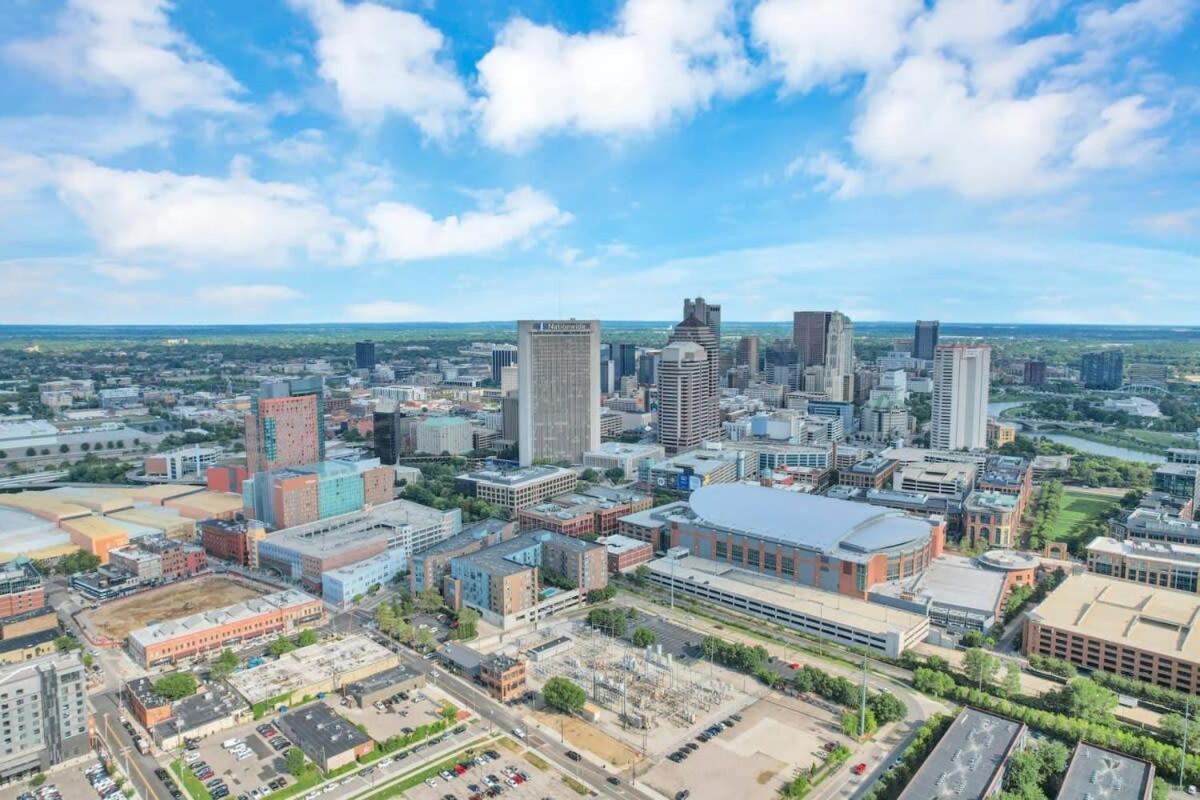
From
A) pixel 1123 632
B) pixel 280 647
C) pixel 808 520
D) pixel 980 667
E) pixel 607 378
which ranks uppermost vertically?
pixel 607 378

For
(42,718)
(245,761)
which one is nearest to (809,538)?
(245,761)

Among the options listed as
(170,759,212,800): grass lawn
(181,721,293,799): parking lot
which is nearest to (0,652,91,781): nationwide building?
(170,759,212,800): grass lawn

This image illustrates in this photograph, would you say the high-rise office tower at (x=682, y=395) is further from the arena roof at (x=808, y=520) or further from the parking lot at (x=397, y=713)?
the parking lot at (x=397, y=713)

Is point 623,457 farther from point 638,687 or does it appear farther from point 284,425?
point 638,687

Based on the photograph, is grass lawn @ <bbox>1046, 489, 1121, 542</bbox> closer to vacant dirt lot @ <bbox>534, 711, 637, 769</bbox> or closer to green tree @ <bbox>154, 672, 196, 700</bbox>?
vacant dirt lot @ <bbox>534, 711, 637, 769</bbox>

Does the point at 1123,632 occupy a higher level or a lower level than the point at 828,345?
lower
